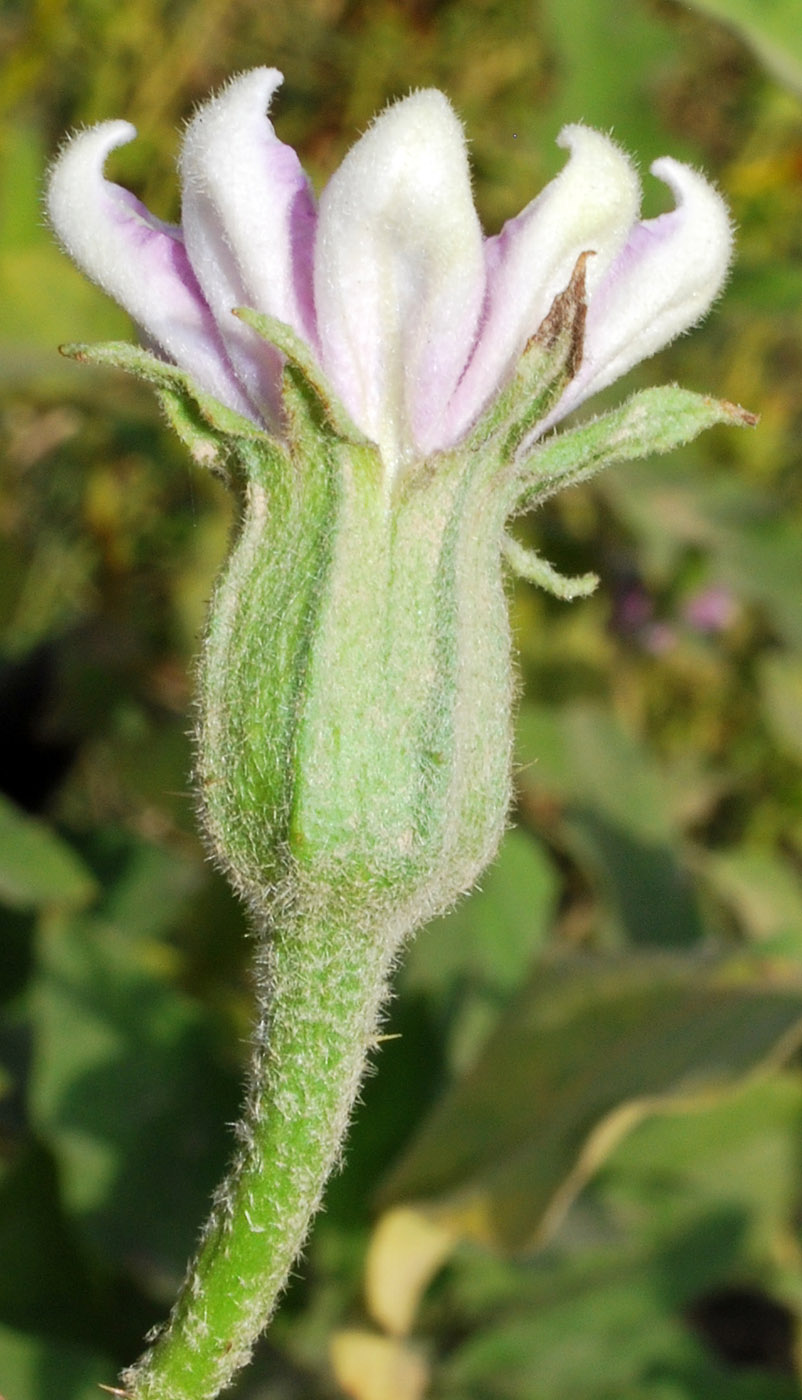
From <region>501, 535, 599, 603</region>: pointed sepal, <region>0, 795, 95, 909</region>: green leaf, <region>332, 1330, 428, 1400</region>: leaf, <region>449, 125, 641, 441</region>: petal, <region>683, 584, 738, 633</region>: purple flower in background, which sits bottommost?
<region>683, 584, 738, 633</region>: purple flower in background

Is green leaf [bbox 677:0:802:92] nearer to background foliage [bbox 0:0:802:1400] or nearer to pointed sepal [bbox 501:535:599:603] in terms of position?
background foliage [bbox 0:0:802:1400]

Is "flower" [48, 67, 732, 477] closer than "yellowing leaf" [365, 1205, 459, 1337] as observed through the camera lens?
Yes

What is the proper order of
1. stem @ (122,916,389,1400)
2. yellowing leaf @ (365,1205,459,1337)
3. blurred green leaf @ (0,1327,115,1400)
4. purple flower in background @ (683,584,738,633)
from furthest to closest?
purple flower in background @ (683,584,738,633) → yellowing leaf @ (365,1205,459,1337) → blurred green leaf @ (0,1327,115,1400) → stem @ (122,916,389,1400)

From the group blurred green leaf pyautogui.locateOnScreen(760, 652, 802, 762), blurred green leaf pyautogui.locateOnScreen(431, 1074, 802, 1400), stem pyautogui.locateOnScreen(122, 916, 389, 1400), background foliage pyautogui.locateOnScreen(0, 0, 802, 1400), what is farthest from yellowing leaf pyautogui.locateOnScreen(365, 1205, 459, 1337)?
blurred green leaf pyautogui.locateOnScreen(760, 652, 802, 762)

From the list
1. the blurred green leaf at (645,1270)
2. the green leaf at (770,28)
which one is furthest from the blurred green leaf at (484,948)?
the green leaf at (770,28)

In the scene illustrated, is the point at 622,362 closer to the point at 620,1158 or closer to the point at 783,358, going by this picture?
the point at 620,1158

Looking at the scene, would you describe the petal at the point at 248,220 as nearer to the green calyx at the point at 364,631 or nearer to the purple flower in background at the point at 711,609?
the green calyx at the point at 364,631

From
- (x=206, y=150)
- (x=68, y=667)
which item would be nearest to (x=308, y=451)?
(x=206, y=150)
